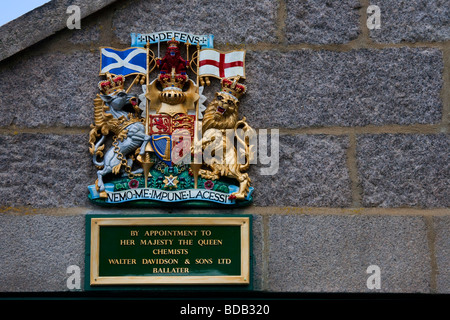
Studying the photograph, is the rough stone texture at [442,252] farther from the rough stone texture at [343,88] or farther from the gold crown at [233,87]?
the gold crown at [233,87]

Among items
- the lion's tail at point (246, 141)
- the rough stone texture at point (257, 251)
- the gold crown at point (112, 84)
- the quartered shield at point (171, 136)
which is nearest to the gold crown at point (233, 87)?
the lion's tail at point (246, 141)

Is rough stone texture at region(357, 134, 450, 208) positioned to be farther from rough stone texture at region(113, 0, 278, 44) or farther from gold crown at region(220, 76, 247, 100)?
rough stone texture at region(113, 0, 278, 44)

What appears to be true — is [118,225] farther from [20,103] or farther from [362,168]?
[362,168]

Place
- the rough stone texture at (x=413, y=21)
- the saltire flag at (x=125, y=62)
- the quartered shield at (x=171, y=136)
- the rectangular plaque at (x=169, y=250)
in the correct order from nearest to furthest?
the rectangular plaque at (x=169, y=250) → the quartered shield at (x=171, y=136) → the saltire flag at (x=125, y=62) → the rough stone texture at (x=413, y=21)

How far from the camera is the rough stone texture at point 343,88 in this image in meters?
4.98

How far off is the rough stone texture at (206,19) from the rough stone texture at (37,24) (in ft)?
0.71

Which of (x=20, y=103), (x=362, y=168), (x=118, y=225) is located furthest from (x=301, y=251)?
(x=20, y=103)

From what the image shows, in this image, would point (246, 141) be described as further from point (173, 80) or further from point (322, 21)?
point (322, 21)

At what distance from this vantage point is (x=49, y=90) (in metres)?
5.00

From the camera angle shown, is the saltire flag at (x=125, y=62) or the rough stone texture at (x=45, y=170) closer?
the rough stone texture at (x=45, y=170)
